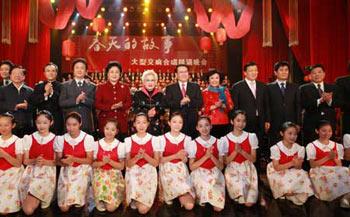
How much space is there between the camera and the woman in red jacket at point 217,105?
15.2ft

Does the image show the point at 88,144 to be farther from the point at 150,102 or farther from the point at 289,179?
the point at 289,179

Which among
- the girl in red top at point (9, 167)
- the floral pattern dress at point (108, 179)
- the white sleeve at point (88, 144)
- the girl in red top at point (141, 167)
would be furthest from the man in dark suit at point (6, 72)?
the girl in red top at point (141, 167)

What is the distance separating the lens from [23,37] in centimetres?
797

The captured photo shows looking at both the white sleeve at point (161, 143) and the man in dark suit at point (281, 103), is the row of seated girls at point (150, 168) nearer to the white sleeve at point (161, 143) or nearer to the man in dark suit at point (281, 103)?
the white sleeve at point (161, 143)

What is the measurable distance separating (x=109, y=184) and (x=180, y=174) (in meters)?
0.69

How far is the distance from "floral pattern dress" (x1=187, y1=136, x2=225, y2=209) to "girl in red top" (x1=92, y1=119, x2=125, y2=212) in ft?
2.34

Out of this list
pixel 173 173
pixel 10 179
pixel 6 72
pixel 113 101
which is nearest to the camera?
pixel 10 179

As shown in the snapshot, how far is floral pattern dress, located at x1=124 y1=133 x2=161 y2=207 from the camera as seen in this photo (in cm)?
380

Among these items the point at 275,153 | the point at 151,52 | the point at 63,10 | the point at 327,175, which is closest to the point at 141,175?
the point at 275,153

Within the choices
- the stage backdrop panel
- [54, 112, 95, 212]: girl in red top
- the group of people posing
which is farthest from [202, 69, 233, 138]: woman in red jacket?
the stage backdrop panel

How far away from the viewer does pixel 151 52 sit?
11945 mm

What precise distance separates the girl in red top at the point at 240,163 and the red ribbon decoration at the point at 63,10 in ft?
14.6

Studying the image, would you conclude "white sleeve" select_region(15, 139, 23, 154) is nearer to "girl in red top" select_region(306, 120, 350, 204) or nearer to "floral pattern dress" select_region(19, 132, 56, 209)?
"floral pattern dress" select_region(19, 132, 56, 209)

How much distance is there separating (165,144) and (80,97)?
3.40ft
